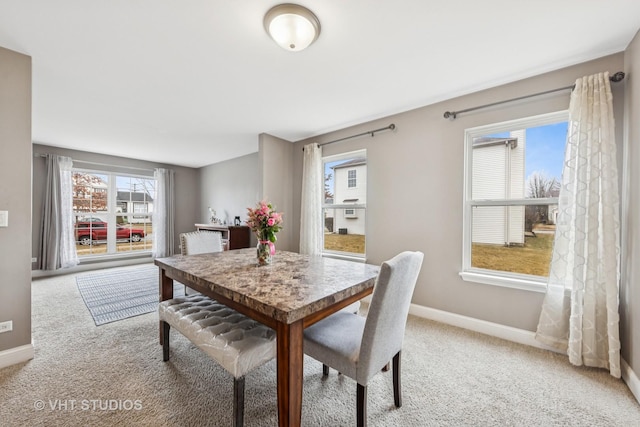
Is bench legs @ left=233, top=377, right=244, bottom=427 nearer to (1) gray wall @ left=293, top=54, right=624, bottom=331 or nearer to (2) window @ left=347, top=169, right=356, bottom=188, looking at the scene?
(1) gray wall @ left=293, top=54, right=624, bottom=331

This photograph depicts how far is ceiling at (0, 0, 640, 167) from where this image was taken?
1473 millimetres

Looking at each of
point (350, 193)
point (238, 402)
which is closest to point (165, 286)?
point (238, 402)

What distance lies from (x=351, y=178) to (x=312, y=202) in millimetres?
662

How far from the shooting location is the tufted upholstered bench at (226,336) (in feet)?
4.00

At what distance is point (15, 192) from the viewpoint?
6.01ft

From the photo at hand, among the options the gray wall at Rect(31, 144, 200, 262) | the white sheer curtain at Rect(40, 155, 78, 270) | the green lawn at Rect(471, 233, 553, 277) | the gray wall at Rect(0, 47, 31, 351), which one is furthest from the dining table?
the gray wall at Rect(31, 144, 200, 262)

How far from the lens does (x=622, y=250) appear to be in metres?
1.73

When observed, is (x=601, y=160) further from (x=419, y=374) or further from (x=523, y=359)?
(x=419, y=374)

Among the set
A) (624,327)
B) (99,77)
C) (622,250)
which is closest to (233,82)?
(99,77)

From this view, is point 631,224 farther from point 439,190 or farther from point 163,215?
point 163,215

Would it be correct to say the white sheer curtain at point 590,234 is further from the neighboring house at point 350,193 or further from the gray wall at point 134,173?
the gray wall at point 134,173

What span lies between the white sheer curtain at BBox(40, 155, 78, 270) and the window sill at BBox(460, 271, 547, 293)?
20.6 feet

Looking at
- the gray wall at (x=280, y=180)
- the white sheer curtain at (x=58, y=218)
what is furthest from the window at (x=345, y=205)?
the white sheer curtain at (x=58, y=218)

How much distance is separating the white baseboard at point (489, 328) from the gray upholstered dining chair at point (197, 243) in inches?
92.8
